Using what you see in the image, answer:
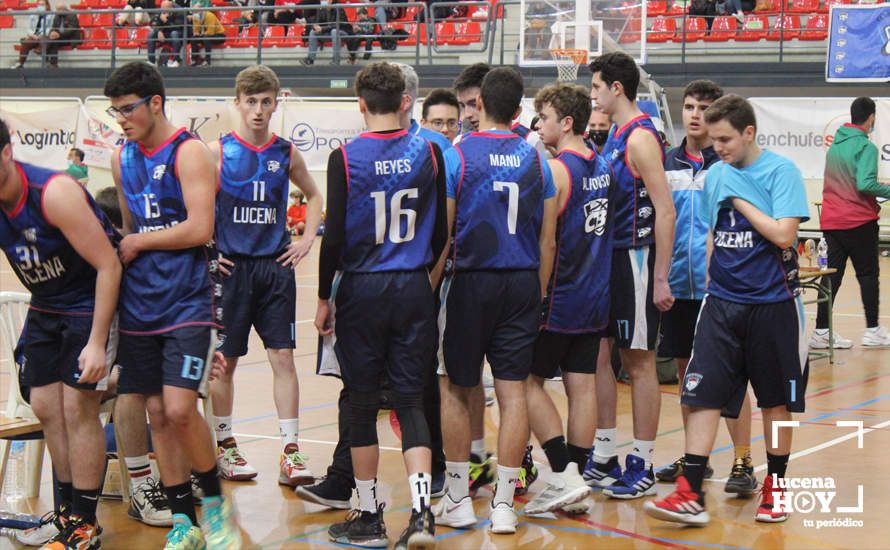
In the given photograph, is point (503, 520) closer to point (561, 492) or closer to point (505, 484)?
point (505, 484)

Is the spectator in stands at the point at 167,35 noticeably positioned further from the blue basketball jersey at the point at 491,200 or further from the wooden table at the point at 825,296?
the blue basketball jersey at the point at 491,200

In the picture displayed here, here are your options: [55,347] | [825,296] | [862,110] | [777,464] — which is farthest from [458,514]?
[862,110]

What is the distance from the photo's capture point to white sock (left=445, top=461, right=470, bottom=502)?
5.17 m

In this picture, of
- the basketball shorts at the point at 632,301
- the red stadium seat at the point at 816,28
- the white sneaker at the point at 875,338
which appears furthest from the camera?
the red stadium seat at the point at 816,28

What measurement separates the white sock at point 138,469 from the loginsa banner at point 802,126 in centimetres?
1523

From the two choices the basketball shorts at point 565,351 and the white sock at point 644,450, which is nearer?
the basketball shorts at point 565,351

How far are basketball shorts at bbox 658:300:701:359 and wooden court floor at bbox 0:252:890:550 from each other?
0.70m

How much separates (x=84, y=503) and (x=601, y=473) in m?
2.72

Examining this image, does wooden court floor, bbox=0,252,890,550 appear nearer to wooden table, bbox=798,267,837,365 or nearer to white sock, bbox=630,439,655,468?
white sock, bbox=630,439,655,468

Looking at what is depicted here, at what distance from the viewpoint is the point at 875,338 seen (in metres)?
10.7

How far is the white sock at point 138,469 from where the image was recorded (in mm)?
5211

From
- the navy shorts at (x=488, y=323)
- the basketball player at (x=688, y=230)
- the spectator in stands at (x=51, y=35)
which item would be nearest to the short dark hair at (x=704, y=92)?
the basketball player at (x=688, y=230)

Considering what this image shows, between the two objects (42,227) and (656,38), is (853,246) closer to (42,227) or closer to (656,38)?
(42,227)

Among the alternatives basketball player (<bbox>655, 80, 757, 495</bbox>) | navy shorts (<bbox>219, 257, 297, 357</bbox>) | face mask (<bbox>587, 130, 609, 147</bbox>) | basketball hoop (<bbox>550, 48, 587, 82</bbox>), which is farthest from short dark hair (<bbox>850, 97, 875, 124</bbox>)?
navy shorts (<bbox>219, 257, 297, 357</bbox>)
